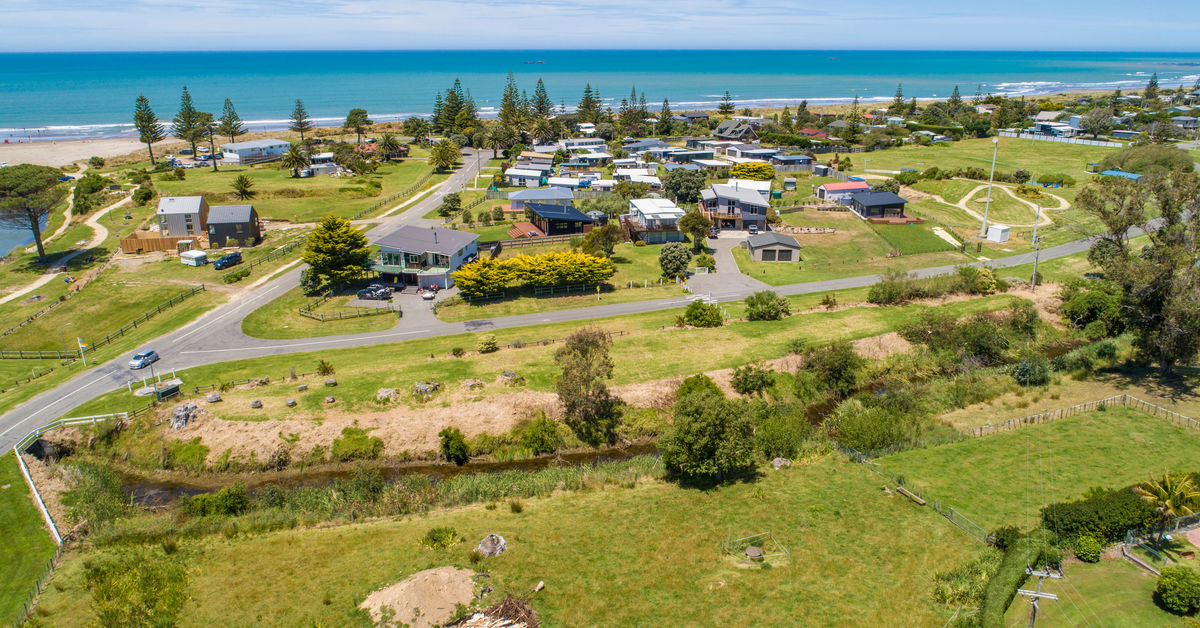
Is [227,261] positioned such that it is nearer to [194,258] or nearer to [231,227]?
[194,258]

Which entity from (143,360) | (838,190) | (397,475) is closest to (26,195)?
(143,360)

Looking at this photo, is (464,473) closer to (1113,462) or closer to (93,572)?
(93,572)

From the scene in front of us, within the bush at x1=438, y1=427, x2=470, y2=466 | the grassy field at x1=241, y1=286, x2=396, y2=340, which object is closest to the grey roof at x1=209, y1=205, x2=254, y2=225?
the grassy field at x1=241, y1=286, x2=396, y2=340

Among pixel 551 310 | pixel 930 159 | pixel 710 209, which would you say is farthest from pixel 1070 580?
pixel 930 159

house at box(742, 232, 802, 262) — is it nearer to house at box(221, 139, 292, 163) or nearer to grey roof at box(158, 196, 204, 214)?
grey roof at box(158, 196, 204, 214)

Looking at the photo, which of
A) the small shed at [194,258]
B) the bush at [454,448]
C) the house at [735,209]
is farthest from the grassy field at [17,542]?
the house at [735,209]

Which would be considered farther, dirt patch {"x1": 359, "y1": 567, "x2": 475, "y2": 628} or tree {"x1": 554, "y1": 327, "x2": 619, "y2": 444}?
tree {"x1": 554, "y1": 327, "x2": 619, "y2": 444}
